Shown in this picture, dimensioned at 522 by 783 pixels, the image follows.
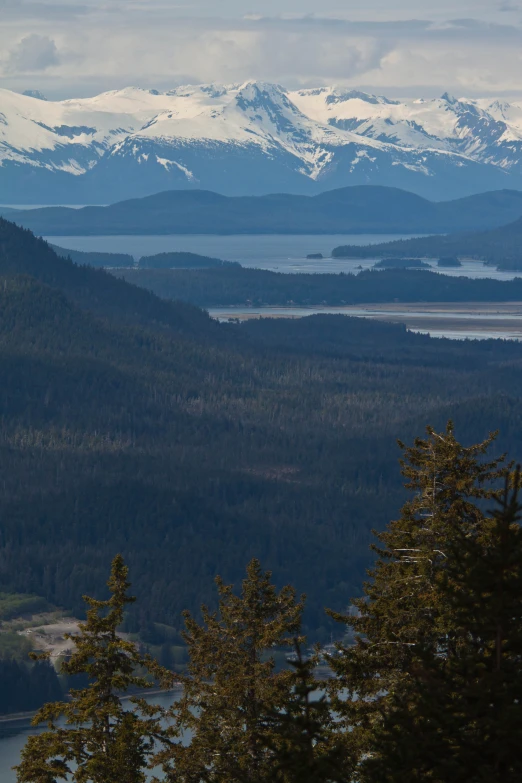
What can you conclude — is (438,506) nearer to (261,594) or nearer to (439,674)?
(261,594)

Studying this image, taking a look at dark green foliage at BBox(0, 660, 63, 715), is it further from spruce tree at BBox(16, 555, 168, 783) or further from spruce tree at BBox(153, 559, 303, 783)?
spruce tree at BBox(153, 559, 303, 783)

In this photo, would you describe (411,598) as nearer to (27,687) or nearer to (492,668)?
(492,668)

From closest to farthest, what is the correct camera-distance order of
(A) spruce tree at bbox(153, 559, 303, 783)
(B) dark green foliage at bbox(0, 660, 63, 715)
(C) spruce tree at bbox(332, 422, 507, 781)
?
(C) spruce tree at bbox(332, 422, 507, 781)
(A) spruce tree at bbox(153, 559, 303, 783)
(B) dark green foliage at bbox(0, 660, 63, 715)

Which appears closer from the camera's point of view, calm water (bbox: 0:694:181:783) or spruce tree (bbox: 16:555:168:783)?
spruce tree (bbox: 16:555:168:783)

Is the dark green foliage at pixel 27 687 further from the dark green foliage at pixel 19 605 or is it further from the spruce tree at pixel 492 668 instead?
the spruce tree at pixel 492 668

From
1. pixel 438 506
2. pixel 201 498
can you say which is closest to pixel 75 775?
pixel 438 506

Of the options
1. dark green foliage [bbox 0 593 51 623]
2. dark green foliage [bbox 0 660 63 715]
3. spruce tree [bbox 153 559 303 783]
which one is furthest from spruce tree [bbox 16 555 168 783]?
dark green foliage [bbox 0 593 51 623]
